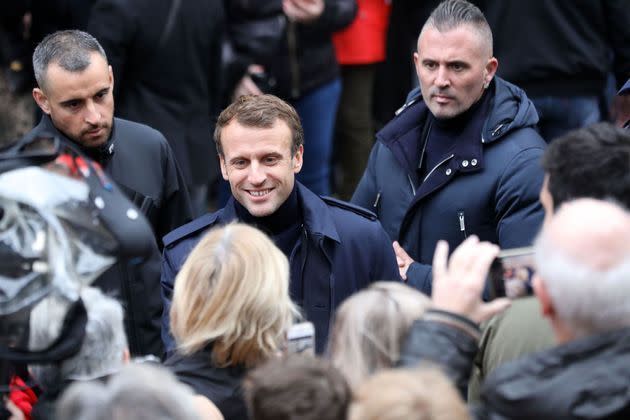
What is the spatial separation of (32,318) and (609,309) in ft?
5.17

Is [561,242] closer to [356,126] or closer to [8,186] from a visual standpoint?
[8,186]

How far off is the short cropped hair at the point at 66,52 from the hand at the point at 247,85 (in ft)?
6.67

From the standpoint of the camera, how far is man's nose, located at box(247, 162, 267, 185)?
4.30 meters

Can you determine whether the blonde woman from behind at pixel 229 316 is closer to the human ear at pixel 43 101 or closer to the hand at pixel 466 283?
the hand at pixel 466 283

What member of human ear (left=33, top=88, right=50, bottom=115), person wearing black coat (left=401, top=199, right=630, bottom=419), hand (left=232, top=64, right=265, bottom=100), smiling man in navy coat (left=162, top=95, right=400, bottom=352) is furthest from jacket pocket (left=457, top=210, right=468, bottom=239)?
hand (left=232, top=64, right=265, bottom=100)

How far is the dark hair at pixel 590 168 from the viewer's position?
3.30m

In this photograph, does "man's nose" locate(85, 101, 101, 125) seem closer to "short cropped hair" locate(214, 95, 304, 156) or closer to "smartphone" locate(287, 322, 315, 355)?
"short cropped hair" locate(214, 95, 304, 156)

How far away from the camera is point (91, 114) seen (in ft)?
15.3

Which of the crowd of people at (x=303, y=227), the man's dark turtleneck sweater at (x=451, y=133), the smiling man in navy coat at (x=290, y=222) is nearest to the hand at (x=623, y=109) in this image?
the crowd of people at (x=303, y=227)

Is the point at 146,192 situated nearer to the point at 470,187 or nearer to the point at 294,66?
the point at 470,187

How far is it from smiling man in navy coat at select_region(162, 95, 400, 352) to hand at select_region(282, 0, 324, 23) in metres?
2.52

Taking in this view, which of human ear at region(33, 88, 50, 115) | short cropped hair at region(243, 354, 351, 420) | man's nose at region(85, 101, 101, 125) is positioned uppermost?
human ear at region(33, 88, 50, 115)

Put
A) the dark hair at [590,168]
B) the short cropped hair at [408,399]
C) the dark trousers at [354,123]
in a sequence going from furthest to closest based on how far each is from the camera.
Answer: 1. the dark trousers at [354,123]
2. the dark hair at [590,168]
3. the short cropped hair at [408,399]

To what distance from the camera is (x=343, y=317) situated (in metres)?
2.98
